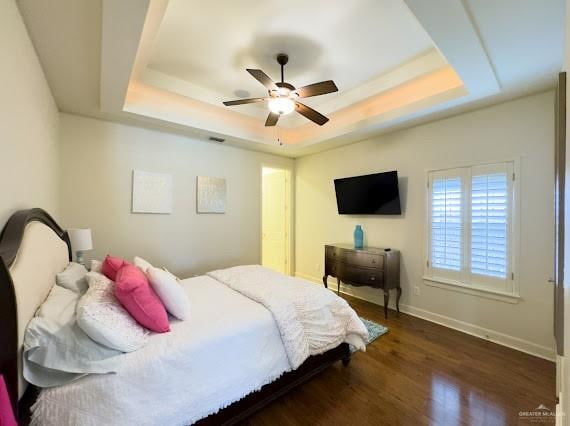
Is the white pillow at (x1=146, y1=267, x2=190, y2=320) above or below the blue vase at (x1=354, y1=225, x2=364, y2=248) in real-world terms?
below

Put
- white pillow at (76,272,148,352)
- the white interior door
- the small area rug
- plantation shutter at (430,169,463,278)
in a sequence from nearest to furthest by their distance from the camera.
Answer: white pillow at (76,272,148,352)
the small area rug
plantation shutter at (430,169,463,278)
the white interior door

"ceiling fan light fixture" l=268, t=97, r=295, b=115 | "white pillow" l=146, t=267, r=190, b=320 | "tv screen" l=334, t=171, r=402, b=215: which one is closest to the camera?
"white pillow" l=146, t=267, r=190, b=320

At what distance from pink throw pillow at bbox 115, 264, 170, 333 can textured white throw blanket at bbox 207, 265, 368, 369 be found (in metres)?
0.74

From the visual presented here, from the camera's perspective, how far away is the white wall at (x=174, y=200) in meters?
3.11

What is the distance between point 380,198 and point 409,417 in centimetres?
262

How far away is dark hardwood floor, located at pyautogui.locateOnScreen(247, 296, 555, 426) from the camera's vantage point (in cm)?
176

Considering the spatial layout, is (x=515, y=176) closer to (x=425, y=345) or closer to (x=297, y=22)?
(x=425, y=345)

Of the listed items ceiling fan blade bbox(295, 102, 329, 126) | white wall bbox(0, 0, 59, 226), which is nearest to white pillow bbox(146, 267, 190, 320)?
white wall bbox(0, 0, 59, 226)

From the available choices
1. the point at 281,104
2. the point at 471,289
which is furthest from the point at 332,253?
the point at 281,104

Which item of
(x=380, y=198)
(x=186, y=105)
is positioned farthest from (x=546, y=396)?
(x=186, y=105)

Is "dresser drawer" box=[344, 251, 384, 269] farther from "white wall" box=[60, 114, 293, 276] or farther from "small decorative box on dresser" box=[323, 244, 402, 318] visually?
"white wall" box=[60, 114, 293, 276]

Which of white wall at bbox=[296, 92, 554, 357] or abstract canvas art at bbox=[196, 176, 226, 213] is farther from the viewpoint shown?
abstract canvas art at bbox=[196, 176, 226, 213]

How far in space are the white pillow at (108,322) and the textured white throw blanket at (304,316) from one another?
2.90 ft

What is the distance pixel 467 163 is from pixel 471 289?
1.47m
